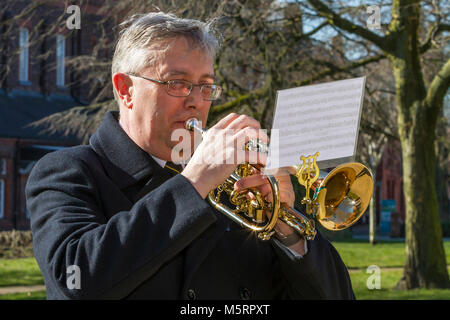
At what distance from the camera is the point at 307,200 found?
2129 mm

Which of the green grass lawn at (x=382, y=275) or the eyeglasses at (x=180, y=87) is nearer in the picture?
the eyeglasses at (x=180, y=87)

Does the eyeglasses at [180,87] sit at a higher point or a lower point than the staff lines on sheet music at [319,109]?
higher

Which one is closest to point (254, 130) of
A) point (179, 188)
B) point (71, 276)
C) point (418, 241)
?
point (179, 188)

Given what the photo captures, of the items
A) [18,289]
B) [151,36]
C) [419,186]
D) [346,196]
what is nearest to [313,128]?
[346,196]

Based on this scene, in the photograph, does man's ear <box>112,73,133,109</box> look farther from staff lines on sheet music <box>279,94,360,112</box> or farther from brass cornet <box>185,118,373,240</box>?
staff lines on sheet music <box>279,94,360,112</box>

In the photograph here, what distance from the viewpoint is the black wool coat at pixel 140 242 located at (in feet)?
5.69

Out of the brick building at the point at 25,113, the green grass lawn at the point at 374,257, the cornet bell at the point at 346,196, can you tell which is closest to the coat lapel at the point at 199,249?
the cornet bell at the point at 346,196

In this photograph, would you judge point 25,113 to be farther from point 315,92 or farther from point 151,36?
point 315,92

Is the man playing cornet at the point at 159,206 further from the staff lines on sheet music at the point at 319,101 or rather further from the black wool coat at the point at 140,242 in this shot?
the staff lines on sheet music at the point at 319,101

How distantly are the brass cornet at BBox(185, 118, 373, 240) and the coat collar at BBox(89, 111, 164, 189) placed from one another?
223 millimetres

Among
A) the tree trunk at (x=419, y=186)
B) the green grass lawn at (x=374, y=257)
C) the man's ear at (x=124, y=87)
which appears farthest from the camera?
the green grass lawn at (x=374, y=257)

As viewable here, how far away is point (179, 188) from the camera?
5.93 feet
